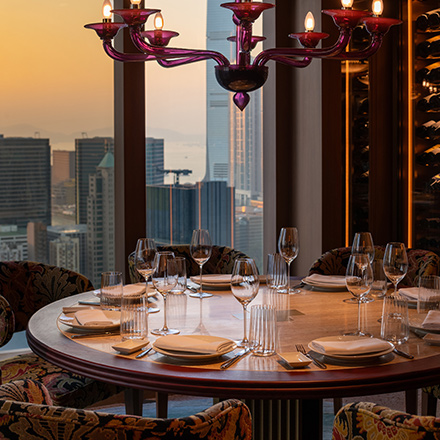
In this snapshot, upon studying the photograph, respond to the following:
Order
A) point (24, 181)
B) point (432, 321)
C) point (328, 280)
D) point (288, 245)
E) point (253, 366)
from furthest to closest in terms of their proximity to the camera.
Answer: point (24, 181), point (328, 280), point (288, 245), point (432, 321), point (253, 366)

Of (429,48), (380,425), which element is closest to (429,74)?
(429,48)

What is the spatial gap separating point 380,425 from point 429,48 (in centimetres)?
361

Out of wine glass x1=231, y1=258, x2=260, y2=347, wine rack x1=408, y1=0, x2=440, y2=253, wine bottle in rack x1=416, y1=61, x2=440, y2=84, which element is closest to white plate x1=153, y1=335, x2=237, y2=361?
wine glass x1=231, y1=258, x2=260, y2=347

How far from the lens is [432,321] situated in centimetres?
202

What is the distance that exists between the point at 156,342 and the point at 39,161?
2.25 metres

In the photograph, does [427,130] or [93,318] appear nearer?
[93,318]

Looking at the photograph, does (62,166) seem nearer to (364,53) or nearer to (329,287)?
(329,287)

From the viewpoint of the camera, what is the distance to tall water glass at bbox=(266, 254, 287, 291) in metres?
2.38

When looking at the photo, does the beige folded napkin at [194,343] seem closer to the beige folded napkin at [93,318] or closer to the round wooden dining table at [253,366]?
the round wooden dining table at [253,366]

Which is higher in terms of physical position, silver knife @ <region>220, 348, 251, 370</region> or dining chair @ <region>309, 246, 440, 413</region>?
dining chair @ <region>309, 246, 440, 413</region>

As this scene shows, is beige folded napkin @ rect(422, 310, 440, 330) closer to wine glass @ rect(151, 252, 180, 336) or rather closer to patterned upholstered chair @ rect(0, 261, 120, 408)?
wine glass @ rect(151, 252, 180, 336)

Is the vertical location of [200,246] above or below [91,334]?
above

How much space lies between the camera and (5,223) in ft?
12.0

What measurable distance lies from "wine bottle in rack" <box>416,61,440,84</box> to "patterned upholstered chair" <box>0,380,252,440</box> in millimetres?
3598
